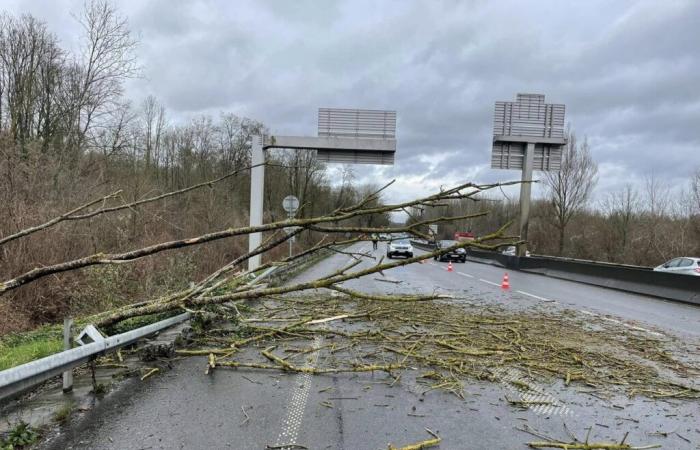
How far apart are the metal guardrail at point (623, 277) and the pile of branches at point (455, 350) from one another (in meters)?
8.58

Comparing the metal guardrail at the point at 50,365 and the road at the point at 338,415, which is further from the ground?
the metal guardrail at the point at 50,365

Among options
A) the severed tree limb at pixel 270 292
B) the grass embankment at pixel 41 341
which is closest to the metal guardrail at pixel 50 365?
the severed tree limb at pixel 270 292

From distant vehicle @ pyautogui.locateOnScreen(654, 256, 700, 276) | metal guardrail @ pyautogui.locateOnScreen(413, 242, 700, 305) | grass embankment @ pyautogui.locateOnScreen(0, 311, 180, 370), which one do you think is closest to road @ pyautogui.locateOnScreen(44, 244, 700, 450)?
grass embankment @ pyautogui.locateOnScreen(0, 311, 180, 370)

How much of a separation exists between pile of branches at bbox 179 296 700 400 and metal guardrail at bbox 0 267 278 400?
1163mm

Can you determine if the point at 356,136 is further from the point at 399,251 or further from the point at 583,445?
the point at 583,445

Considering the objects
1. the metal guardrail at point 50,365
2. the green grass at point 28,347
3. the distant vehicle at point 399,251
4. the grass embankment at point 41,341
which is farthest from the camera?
the distant vehicle at point 399,251

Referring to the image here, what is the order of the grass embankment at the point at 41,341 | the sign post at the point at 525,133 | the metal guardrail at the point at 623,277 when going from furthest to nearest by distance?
1. the sign post at the point at 525,133
2. the metal guardrail at the point at 623,277
3. the grass embankment at the point at 41,341

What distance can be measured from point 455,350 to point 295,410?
2.79 m

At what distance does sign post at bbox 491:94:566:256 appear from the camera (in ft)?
89.8

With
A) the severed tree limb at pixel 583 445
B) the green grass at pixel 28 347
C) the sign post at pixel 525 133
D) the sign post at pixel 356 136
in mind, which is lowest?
the green grass at pixel 28 347

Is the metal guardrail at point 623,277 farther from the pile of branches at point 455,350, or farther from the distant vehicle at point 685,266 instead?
the pile of branches at point 455,350

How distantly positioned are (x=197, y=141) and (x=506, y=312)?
4401 cm

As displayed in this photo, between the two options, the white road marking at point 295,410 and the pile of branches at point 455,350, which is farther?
the pile of branches at point 455,350

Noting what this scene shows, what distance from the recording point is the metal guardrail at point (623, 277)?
15.3 meters
